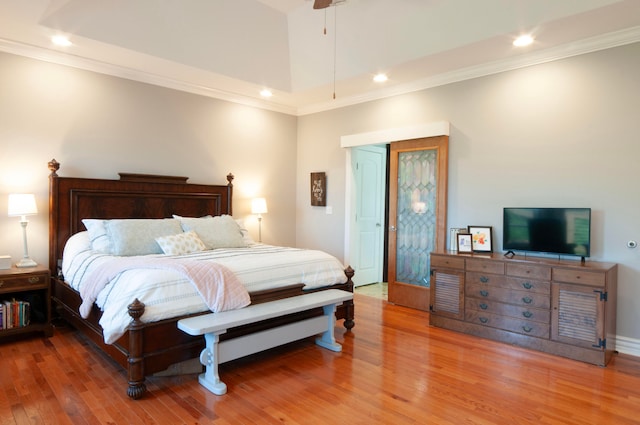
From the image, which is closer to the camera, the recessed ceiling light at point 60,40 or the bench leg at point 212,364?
the bench leg at point 212,364

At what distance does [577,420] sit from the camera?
2.43m

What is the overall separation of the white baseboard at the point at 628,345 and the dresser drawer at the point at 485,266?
1147mm

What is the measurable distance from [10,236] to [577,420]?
497cm

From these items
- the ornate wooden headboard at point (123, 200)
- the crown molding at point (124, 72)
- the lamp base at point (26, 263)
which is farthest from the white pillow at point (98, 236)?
the crown molding at point (124, 72)

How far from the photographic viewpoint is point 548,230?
3771 millimetres

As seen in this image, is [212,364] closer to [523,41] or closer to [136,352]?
[136,352]

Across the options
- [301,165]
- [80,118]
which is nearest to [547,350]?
[301,165]

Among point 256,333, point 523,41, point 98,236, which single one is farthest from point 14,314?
point 523,41

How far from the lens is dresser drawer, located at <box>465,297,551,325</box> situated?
3.54m

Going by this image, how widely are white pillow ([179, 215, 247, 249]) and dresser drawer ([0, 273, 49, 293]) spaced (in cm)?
137

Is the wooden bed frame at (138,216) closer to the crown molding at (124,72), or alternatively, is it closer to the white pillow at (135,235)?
the white pillow at (135,235)

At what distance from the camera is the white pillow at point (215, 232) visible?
4430 mm

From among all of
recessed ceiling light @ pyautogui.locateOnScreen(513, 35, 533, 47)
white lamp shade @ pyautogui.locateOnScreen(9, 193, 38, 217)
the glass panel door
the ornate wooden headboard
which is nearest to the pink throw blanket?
white lamp shade @ pyautogui.locateOnScreen(9, 193, 38, 217)

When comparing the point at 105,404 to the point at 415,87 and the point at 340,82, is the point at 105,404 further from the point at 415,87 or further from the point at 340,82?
the point at 415,87
